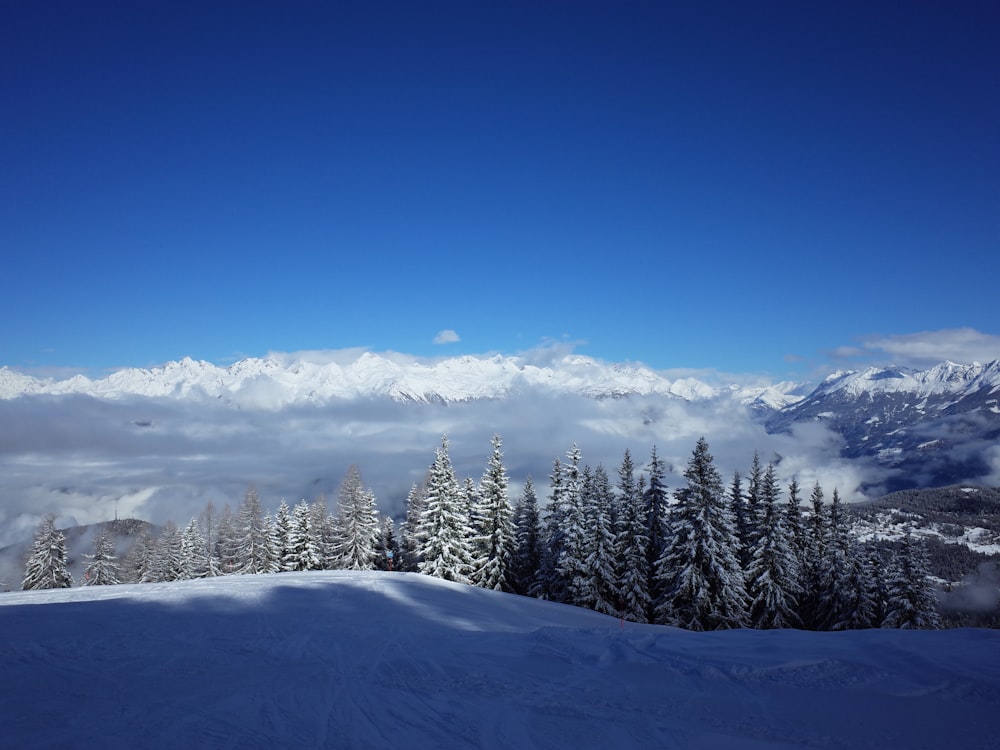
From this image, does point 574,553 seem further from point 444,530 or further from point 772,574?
point 772,574

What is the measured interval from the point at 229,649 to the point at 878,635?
18.3m

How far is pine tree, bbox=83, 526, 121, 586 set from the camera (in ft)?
177

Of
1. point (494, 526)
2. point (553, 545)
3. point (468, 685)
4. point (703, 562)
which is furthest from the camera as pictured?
point (494, 526)

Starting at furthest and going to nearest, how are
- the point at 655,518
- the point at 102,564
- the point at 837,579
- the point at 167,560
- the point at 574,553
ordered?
1. the point at 167,560
2. the point at 102,564
3. the point at 655,518
4. the point at 574,553
5. the point at 837,579

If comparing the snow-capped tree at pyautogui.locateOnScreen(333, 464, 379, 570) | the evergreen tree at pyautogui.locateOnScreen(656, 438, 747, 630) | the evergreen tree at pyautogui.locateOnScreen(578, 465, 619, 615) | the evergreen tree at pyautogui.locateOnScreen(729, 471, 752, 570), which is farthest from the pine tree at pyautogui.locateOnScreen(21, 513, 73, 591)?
the evergreen tree at pyautogui.locateOnScreen(729, 471, 752, 570)

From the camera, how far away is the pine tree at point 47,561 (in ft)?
160

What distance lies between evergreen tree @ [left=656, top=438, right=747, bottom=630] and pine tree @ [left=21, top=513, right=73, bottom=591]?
52.9m

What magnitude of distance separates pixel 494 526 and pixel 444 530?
4023mm

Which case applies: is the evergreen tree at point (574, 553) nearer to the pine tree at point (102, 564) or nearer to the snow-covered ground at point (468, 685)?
the snow-covered ground at point (468, 685)

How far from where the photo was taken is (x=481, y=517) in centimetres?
4275

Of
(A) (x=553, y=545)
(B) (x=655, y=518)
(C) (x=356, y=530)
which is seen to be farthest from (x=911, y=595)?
(C) (x=356, y=530)

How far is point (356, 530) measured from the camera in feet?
161

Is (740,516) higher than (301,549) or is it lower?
higher

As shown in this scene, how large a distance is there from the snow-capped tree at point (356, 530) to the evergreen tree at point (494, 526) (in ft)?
39.5
